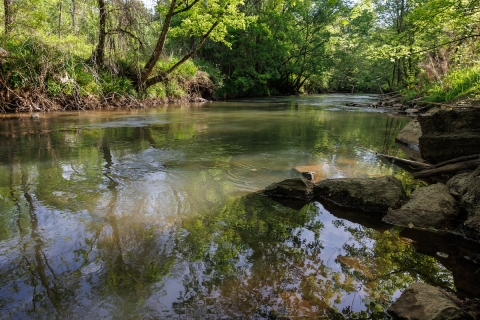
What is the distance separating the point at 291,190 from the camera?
4.49m

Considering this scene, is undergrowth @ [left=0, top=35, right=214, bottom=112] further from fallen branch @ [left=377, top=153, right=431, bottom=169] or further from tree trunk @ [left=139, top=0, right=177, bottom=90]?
fallen branch @ [left=377, top=153, right=431, bottom=169]

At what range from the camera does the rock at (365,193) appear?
162 inches

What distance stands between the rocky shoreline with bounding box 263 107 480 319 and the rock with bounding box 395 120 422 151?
2530mm

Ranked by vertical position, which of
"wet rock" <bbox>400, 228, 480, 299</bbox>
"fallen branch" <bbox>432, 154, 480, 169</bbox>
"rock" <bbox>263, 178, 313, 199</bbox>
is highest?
"fallen branch" <bbox>432, 154, 480, 169</bbox>

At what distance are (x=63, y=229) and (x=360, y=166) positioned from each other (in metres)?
4.98

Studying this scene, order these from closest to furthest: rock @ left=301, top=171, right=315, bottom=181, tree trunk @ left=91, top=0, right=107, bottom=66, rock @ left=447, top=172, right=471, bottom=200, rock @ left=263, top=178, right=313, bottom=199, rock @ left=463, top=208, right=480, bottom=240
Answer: rock @ left=463, top=208, right=480, bottom=240 < rock @ left=447, top=172, right=471, bottom=200 < rock @ left=263, top=178, right=313, bottom=199 < rock @ left=301, top=171, right=315, bottom=181 < tree trunk @ left=91, top=0, right=107, bottom=66

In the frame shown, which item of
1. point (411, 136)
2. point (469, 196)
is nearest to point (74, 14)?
point (411, 136)

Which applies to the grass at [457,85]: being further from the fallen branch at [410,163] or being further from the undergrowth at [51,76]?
the undergrowth at [51,76]

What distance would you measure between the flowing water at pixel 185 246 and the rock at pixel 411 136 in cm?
238

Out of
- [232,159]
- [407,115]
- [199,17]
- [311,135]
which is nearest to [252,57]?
[199,17]

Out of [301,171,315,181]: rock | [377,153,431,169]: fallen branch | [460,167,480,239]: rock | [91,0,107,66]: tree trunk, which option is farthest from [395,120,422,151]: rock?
→ [91,0,107,66]: tree trunk

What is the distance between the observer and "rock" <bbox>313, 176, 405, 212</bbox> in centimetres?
411

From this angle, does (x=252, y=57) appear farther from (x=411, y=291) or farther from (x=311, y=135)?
(x=411, y=291)

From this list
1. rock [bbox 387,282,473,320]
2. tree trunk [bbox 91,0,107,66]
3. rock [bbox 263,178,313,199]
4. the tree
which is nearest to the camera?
rock [bbox 387,282,473,320]
